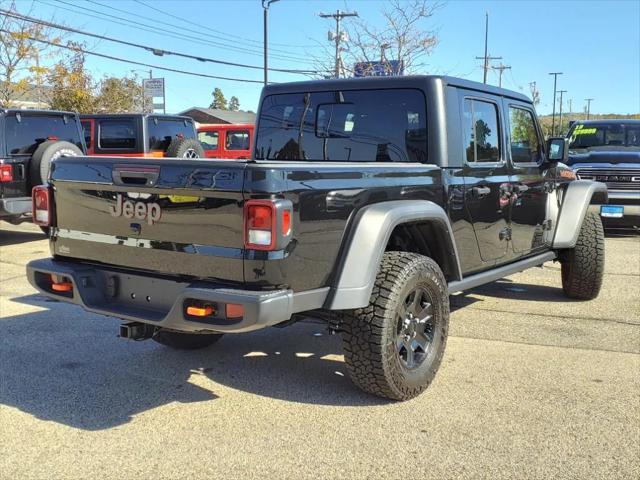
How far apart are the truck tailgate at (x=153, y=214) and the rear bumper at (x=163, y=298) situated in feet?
0.27

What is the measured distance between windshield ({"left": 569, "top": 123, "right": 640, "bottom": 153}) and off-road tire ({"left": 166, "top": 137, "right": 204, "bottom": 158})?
720 cm

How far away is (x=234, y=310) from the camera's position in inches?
119

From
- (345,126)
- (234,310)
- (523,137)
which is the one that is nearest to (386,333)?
(234,310)

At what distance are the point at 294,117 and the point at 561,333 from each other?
2.87m

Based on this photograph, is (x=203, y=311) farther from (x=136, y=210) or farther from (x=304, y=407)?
(x=304, y=407)

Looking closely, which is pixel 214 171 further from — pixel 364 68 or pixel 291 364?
pixel 364 68

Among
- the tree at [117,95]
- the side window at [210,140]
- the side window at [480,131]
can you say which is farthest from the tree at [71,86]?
the side window at [480,131]

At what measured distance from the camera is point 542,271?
8.18m

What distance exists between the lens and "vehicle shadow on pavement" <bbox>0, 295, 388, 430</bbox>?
149 inches

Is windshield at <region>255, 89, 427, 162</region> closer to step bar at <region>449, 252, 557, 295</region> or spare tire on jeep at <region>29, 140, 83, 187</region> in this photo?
step bar at <region>449, 252, 557, 295</region>

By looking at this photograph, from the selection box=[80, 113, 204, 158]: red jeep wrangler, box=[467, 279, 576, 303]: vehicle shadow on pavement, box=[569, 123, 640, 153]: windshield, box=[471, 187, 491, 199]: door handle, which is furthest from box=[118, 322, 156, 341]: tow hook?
box=[569, 123, 640, 153]: windshield

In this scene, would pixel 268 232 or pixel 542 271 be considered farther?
pixel 542 271

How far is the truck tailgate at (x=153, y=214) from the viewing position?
3086mm

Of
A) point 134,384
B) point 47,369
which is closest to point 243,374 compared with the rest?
point 134,384
